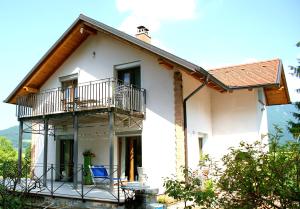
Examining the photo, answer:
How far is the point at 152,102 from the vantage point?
12938mm

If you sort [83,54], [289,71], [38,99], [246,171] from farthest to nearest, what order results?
[289,71] → [38,99] → [83,54] → [246,171]

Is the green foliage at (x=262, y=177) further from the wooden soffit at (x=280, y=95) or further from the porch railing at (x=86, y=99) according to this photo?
the wooden soffit at (x=280, y=95)

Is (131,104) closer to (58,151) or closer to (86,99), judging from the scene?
(86,99)

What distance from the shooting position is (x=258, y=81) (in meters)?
14.2

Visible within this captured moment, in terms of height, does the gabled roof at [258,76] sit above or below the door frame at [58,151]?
above

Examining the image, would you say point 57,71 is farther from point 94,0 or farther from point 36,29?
point 94,0

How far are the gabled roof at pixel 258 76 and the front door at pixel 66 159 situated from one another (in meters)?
8.02

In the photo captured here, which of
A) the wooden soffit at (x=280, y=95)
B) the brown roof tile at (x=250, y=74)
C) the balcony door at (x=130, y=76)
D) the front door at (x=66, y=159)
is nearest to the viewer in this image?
the balcony door at (x=130, y=76)

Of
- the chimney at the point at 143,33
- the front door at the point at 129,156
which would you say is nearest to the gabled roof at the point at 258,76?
the chimney at the point at 143,33

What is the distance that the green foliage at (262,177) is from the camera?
4109mm

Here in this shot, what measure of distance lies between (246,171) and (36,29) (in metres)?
9.15

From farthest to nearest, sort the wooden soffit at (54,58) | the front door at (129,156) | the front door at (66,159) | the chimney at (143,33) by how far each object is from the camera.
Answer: the chimney at (143,33)
the front door at (66,159)
the wooden soffit at (54,58)
the front door at (129,156)

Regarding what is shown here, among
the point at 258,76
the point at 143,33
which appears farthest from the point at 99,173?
the point at 258,76

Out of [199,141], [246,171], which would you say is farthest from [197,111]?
[246,171]
